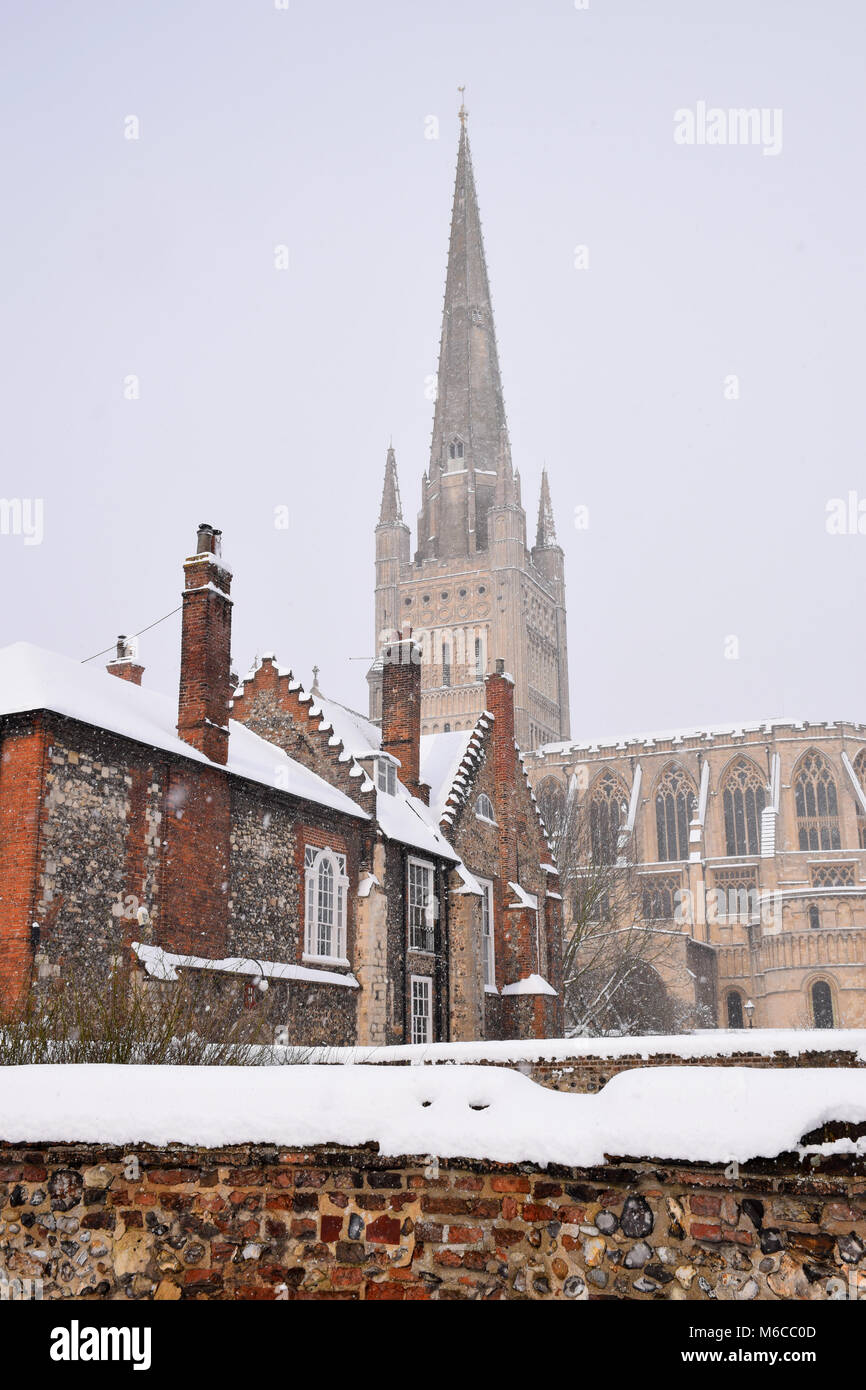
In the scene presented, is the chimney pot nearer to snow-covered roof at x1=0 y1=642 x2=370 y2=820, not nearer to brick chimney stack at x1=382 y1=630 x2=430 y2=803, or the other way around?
snow-covered roof at x1=0 y1=642 x2=370 y2=820

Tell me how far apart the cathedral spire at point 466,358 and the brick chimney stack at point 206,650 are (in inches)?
3201

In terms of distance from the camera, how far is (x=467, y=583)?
96.1 meters

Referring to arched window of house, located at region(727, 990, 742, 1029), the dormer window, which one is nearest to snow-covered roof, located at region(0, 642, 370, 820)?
the dormer window

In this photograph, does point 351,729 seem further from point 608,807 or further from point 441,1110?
point 608,807

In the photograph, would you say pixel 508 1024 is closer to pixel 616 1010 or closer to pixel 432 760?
pixel 432 760

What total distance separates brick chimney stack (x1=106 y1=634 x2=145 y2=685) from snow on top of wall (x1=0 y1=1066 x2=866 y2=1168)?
20.6 m

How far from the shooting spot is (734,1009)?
6644cm

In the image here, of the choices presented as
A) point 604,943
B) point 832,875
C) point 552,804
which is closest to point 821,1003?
point 832,875

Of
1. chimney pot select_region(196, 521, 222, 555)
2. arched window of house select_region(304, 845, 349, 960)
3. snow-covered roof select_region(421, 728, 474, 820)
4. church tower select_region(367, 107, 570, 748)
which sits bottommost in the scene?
arched window of house select_region(304, 845, 349, 960)

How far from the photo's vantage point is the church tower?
94000 mm

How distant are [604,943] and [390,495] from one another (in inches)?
2454

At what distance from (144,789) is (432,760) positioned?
14.9 meters

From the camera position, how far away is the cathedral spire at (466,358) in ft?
Result: 333

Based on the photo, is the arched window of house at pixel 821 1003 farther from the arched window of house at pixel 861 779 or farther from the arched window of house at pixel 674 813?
the arched window of house at pixel 674 813
